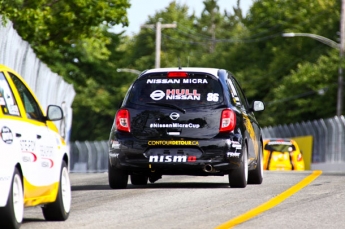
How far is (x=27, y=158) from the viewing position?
10.5 m

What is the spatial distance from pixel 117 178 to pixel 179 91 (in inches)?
60.2

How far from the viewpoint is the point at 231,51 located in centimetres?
9419

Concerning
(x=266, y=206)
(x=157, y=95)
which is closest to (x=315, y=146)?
(x=157, y=95)

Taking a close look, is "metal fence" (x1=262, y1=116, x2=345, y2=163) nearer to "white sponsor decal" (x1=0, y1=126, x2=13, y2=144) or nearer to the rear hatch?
the rear hatch

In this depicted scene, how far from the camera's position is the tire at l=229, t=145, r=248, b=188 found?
16.0 metres

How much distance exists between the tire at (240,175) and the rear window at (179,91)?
0.89m

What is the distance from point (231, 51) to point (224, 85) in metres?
78.2

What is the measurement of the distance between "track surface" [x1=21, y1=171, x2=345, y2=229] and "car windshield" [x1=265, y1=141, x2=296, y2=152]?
51.7 ft

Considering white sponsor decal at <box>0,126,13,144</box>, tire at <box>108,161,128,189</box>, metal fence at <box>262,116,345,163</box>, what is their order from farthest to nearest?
metal fence at <box>262,116,345,163</box> < tire at <box>108,161,128,189</box> < white sponsor decal at <box>0,126,13,144</box>

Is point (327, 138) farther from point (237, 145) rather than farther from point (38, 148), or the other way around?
point (38, 148)

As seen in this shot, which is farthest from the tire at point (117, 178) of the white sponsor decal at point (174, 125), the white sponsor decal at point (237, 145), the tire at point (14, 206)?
the tire at point (14, 206)

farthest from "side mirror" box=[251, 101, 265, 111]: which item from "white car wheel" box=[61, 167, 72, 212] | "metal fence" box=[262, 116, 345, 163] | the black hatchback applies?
Answer: "metal fence" box=[262, 116, 345, 163]

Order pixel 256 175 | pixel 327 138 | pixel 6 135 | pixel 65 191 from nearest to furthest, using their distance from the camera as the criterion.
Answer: pixel 6 135
pixel 65 191
pixel 256 175
pixel 327 138

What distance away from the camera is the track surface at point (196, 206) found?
36.2ft
